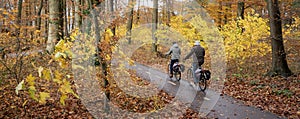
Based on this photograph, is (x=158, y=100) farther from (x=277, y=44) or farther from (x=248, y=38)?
(x=248, y=38)

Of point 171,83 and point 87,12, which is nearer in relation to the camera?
point 87,12

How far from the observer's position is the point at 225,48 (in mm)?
14203

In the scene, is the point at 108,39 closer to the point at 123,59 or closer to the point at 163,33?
the point at 123,59

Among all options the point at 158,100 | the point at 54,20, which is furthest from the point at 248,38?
the point at 54,20

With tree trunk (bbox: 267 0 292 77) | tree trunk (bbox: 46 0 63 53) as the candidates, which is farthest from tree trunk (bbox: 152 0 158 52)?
tree trunk (bbox: 267 0 292 77)

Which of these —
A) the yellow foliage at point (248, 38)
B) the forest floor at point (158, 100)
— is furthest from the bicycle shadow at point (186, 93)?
the yellow foliage at point (248, 38)

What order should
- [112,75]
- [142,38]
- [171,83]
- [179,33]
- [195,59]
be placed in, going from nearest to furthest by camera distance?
[112,75], [195,59], [171,83], [179,33], [142,38]

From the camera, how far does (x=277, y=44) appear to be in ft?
37.2

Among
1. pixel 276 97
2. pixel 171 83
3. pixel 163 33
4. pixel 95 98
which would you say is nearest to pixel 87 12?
pixel 95 98

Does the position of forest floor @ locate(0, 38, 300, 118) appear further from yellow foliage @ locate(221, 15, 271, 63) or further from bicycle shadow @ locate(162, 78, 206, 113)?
yellow foliage @ locate(221, 15, 271, 63)

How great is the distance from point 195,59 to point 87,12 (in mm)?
5140

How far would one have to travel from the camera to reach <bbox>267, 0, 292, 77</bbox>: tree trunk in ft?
36.5

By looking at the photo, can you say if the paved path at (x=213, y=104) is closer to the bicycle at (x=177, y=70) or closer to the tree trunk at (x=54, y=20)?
the bicycle at (x=177, y=70)

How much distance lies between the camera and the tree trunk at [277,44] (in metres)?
11.1
